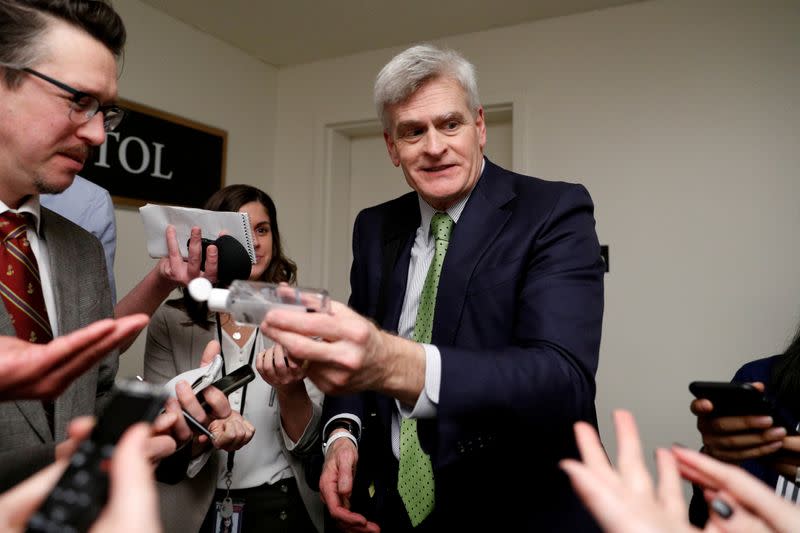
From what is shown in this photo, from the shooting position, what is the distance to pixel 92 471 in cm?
52

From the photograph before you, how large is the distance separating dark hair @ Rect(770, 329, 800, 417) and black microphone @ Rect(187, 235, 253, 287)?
149 centimetres

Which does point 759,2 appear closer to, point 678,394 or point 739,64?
point 739,64

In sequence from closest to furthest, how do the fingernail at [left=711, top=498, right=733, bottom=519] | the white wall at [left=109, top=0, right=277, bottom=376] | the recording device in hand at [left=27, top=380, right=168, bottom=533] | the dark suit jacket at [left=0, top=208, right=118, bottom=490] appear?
the recording device in hand at [left=27, top=380, right=168, bottom=533]
the fingernail at [left=711, top=498, right=733, bottom=519]
the dark suit jacket at [left=0, top=208, right=118, bottom=490]
the white wall at [left=109, top=0, right=277, bottom=376]

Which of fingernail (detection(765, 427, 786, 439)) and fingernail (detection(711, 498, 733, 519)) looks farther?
fingernail (detection(765, 427, 786, 439))

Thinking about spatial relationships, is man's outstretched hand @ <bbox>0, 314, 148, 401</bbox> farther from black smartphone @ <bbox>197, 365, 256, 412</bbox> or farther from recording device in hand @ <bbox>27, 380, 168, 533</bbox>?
black smartphone @ <bbox>197, 365, 256, 412</bbox>

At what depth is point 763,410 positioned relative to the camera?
3.51 ft

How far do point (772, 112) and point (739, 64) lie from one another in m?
0.29

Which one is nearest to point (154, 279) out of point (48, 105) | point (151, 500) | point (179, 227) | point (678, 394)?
point (179, 227)

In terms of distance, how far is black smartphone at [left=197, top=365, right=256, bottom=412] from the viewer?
1.13 m

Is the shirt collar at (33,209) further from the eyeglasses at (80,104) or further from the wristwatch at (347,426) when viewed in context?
the wristwatch at (347,426)

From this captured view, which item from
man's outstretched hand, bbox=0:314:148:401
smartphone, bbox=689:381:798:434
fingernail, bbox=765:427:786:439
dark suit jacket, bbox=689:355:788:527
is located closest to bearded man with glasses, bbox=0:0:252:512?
man's outstretched hand, bbox=0:314:148:401

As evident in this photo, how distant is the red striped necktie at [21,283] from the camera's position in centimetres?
102

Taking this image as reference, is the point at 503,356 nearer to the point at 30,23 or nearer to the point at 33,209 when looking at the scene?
the point at 33,209

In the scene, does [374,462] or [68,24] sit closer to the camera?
[68,24]
